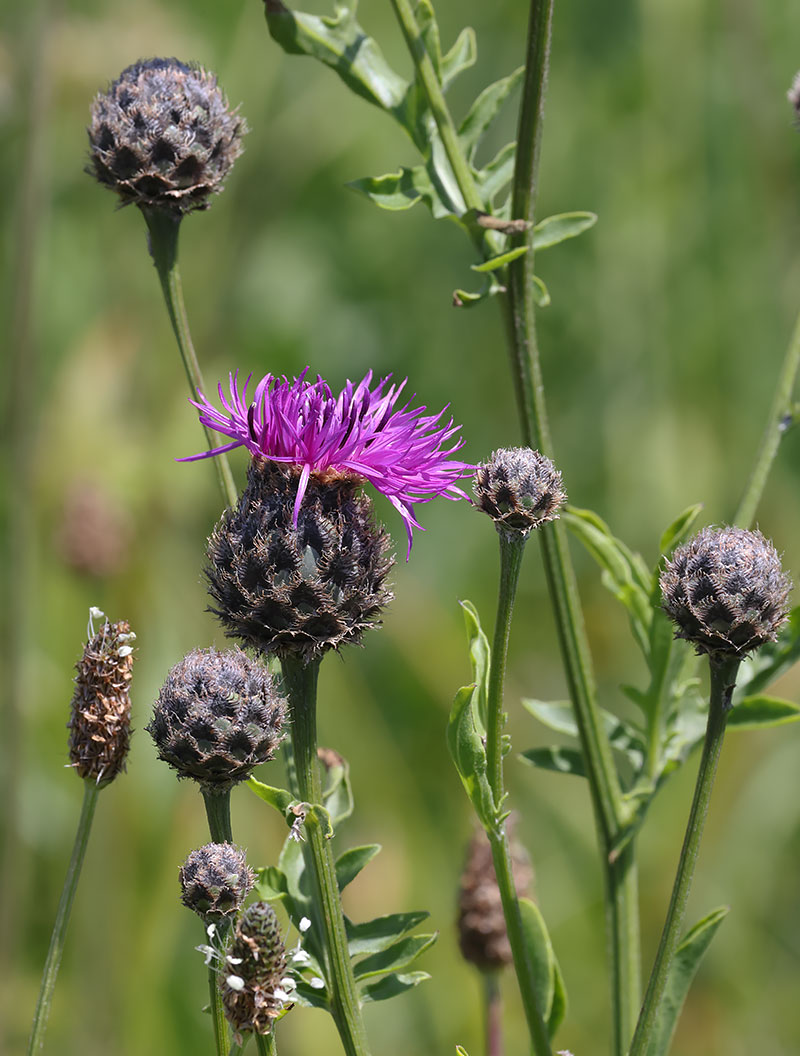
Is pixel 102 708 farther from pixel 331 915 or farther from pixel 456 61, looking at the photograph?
pixel 456 61

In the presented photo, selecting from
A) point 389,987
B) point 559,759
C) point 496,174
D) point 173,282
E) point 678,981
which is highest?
point 496,174

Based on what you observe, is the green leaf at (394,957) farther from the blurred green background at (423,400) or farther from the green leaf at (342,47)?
the blurred green background at (423,400)

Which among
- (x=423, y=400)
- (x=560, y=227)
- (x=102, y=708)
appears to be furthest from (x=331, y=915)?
(x=423, y=400)

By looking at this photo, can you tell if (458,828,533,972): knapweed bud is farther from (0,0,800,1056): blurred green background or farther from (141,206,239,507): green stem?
(0,0,800,1056): blurred green background

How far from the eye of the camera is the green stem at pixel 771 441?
237 cm

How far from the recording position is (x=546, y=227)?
236cm

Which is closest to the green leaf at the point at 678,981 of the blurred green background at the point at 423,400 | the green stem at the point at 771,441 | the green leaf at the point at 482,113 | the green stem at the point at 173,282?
the green stem at the point at 771,441

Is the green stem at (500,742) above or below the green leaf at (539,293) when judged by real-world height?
below

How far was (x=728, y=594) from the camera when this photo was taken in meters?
1.80

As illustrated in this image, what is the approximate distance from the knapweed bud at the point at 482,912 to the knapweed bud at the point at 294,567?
970 mm

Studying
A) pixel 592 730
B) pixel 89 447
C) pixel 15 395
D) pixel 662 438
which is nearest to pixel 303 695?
pixel 592 730

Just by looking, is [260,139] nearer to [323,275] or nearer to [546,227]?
[323,275]

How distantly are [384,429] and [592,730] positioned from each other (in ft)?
2.34

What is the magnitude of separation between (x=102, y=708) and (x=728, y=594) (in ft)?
2.98
